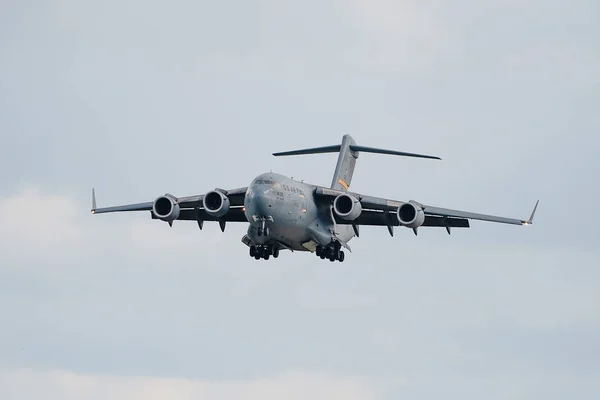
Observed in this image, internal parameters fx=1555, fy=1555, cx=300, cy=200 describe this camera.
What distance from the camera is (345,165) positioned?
5491cm

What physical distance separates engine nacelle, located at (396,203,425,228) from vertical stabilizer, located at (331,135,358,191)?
19.8ft

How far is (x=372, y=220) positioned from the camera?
51344 millimetres

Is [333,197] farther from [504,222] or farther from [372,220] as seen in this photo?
[504,222]

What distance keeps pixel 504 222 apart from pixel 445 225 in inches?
76.9

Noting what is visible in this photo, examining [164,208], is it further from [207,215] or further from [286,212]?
[286,212]

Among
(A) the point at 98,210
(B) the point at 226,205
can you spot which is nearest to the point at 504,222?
(B) the point at 226,205

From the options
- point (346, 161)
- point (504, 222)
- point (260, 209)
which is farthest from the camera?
point (346, 161)

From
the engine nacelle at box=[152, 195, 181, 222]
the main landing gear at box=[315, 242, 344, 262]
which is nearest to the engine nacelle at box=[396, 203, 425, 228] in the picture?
the main landing gear at box=[315, 242, 344, 262]

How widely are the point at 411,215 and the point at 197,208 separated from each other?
7188 mm

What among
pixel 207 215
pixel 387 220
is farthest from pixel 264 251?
pixel 387 220

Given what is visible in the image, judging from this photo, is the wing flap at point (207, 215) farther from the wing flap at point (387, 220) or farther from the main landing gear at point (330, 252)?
the wing flap at point (387, 220)

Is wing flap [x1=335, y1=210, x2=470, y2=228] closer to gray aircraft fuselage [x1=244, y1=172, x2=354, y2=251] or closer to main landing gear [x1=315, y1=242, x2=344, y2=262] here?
gray aircraft fuselage [x1=244, y1=172, x2=354, y2=251]

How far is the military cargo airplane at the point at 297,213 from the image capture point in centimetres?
4706

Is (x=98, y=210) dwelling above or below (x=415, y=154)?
below
